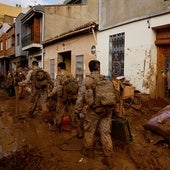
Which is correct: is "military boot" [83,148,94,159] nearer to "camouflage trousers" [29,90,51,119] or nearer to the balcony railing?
"camouflage trousers" [29,90,51,119]

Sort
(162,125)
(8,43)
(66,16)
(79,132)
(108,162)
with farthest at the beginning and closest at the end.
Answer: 1. (8,43)
2. (66,16)
3. (79,132)
4. (162,125)
5. (108,162)

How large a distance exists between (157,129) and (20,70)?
10882 millimetres

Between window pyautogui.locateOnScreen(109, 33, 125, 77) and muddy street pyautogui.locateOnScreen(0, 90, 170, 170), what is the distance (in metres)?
3.26

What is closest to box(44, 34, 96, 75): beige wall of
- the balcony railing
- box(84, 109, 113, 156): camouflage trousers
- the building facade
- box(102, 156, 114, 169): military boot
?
the building facade

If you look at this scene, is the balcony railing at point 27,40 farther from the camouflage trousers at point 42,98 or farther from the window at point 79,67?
the camouflage trousers at point 42,98

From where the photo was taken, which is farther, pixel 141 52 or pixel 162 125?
pixel 141 52

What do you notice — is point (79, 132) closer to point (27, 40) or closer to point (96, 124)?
point (96, 124)

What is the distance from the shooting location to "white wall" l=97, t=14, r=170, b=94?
26.8 feet

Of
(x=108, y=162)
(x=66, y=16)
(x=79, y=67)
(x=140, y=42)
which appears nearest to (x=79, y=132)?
(x=108, y=162)

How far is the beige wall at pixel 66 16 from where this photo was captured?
18.4 metres

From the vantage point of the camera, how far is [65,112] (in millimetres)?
6797

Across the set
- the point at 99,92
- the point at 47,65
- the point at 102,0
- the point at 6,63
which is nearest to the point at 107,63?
the point at 102,0

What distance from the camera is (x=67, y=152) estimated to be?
5.23 m

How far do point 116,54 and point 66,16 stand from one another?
1008cm
